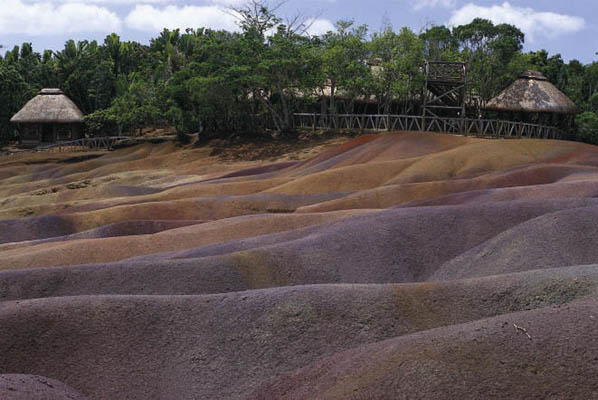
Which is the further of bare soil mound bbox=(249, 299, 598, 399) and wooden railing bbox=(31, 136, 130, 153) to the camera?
wooden railing bbox=(31, 136, 130, 153)

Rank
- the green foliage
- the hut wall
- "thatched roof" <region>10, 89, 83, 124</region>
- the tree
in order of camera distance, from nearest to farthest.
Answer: the tree < the green foliage < "thatched roof" <region>10, 89, 83, 124</region> < the hut wall

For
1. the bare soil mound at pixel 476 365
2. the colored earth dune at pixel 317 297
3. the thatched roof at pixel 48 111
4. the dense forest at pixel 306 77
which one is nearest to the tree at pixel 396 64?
the dense forest at pixel 306 77

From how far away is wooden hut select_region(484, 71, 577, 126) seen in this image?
135 feet

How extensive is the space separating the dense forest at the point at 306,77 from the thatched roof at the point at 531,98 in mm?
1083

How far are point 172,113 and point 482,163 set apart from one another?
87.8 ft

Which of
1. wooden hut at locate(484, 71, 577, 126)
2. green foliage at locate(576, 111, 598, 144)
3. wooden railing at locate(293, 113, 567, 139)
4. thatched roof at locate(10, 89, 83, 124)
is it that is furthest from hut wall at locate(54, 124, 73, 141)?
green foliage at locate(576, 111, 598, 144)

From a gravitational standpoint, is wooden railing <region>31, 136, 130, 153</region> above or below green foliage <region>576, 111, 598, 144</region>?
below

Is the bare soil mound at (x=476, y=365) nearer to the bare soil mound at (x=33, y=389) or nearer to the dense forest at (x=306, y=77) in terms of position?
the bare soil mound at (x=33, y=389)

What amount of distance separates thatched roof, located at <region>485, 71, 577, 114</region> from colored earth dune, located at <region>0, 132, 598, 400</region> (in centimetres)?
1935

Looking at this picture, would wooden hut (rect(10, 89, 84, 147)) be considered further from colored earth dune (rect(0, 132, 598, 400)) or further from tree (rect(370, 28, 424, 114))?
colored earth dune (rect(0, 132, 598, 400))

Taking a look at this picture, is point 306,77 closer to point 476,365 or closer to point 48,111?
point 48,111

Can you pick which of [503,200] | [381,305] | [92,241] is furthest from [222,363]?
[503,200]

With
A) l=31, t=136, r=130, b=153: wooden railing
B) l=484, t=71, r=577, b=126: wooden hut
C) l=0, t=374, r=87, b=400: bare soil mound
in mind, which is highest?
l=484, t=71, r=577, b=126: wooden hut

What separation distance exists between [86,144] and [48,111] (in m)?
4.09
